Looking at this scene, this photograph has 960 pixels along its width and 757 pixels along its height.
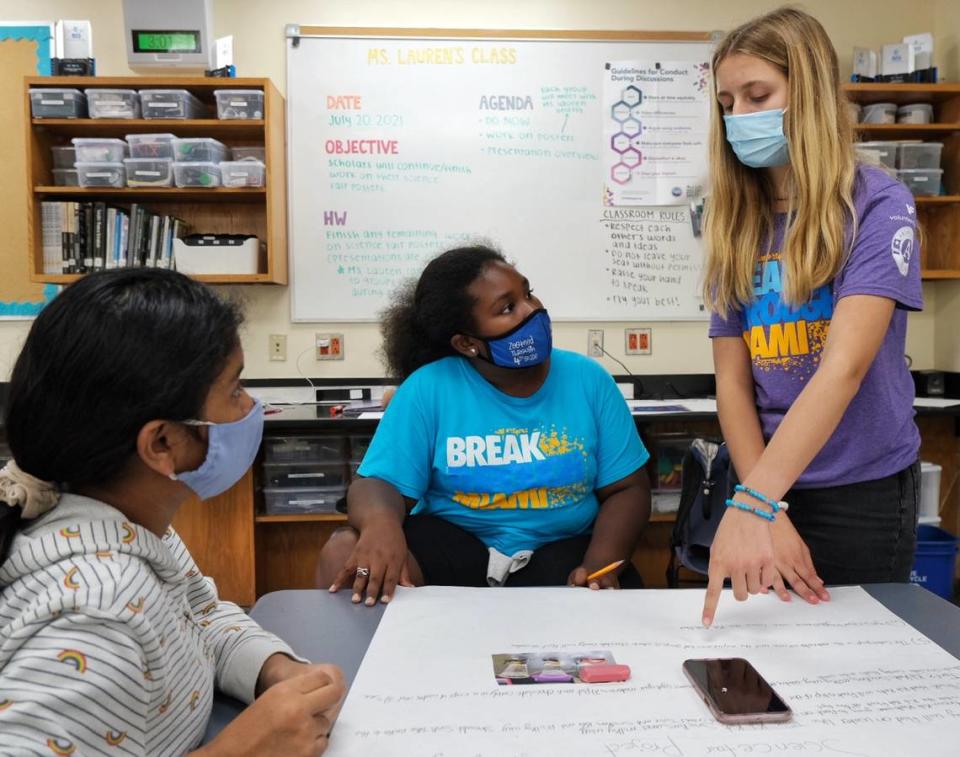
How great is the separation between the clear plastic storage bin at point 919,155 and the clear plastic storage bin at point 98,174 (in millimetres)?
3020

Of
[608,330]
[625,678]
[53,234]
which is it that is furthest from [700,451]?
[53,234]

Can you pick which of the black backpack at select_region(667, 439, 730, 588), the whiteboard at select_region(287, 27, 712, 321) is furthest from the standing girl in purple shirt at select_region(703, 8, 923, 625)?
the whiteboard at select_region(287, 27, 712, 321)

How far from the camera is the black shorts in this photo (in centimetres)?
134

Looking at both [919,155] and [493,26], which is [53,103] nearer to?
[493,26]

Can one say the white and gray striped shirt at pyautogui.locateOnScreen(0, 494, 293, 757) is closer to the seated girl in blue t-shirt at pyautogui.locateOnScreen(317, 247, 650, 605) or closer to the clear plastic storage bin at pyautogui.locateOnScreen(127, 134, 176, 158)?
the seated girl in blue t-shirt at pyautogui.locateOnScreen(317, 247, 650, 605)

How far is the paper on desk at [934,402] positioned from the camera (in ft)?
9.18

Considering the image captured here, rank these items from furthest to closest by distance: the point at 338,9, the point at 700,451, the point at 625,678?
the point at 338,9
the point at 700,451
the point at 625,678

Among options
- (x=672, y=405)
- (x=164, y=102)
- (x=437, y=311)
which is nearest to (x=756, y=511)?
(x=437, y=311)

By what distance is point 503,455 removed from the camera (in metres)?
1.39

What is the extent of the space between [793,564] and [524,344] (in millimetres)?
665

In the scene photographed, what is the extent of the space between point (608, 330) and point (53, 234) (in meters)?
2.20

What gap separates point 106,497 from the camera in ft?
2.29

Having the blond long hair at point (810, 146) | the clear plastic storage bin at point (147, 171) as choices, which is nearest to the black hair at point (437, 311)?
the blond long hair at point (810, 146)

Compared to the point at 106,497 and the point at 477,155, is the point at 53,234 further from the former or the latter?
the point at 106,497
